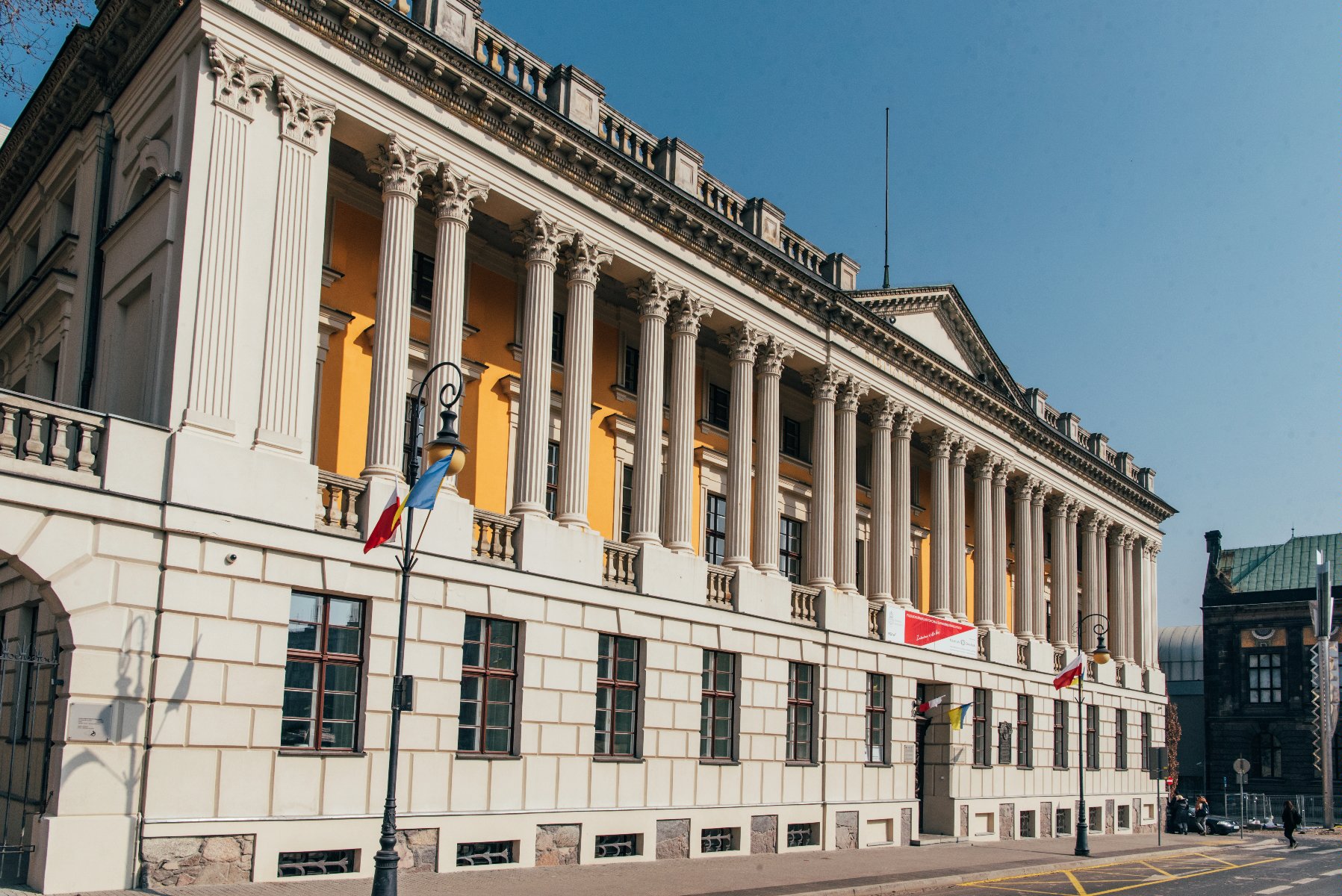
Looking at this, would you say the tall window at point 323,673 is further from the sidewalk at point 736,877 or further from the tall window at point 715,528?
the tall window at point 715,528

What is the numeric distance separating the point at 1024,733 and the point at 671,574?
20.1m

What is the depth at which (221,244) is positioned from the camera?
62.9 ft

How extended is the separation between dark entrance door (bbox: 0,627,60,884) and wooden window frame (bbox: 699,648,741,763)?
1313 centimetres

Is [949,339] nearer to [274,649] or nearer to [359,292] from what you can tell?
[359,292]

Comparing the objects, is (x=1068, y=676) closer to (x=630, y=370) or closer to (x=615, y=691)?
(x=630, y=370)

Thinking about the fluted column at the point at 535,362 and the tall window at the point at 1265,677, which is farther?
the tall window at the point at 1265,677

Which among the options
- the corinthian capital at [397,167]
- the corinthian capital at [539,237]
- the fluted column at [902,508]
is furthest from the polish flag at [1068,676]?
the corinthian capital at [397,167]

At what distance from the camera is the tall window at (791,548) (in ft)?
111

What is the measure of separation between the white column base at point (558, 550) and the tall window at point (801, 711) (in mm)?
7646

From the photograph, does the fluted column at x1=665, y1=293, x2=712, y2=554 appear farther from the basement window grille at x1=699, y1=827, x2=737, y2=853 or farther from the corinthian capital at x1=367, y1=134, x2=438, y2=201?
the corinthian capital at x1=367, y1=134, x2=438, y2=201

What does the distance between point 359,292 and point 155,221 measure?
495 centimetres

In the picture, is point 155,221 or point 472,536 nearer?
point 155,221

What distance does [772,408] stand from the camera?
3144cm

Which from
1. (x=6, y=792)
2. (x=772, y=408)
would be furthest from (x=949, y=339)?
(x=6, y=792)
